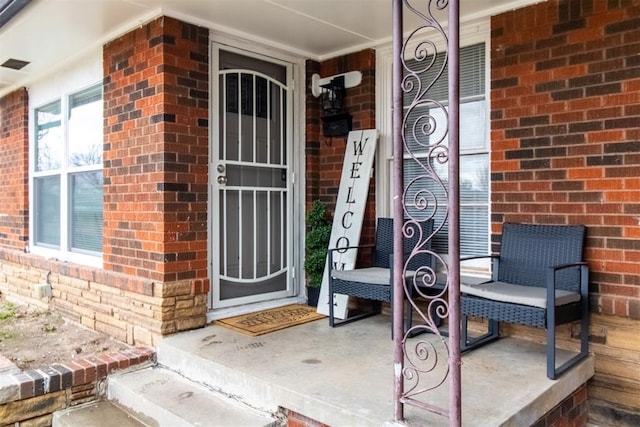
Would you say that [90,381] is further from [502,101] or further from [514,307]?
[502,101]

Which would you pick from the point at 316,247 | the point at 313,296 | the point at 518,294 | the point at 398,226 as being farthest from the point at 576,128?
the point at 313,296

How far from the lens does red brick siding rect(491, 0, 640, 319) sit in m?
2.89

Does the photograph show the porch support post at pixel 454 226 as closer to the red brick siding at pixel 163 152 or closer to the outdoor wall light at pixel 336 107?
the red brick siding at pixel 163 152

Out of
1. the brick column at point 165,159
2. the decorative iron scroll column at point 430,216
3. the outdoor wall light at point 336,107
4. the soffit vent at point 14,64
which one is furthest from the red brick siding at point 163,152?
the decorative iron scroll column at point 430,216

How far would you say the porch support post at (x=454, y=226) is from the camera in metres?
1.84

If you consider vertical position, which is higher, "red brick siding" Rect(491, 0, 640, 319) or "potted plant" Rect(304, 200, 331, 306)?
"red brick siding" Rect(491, 0, 640, 319)

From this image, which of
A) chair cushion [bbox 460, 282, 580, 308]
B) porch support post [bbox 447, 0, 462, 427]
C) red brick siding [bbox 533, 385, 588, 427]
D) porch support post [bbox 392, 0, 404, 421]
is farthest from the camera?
chair cushion [bbox 460, 282, 580, 308]

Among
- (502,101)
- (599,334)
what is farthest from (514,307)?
(502,101)

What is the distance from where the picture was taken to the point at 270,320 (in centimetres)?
388

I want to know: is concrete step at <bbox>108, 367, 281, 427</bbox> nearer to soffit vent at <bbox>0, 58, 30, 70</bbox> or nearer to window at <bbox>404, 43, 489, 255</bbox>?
window at <bbox>404, 43, 489, 255</bbox>

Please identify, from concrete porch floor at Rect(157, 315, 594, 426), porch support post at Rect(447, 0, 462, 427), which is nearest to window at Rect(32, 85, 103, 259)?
concrete porch floor at Rect(157, 315, 594, 426)

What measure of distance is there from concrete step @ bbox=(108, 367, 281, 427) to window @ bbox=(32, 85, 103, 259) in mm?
1630

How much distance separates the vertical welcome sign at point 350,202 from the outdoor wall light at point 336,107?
0.41 feet

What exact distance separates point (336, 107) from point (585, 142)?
6.81ft
